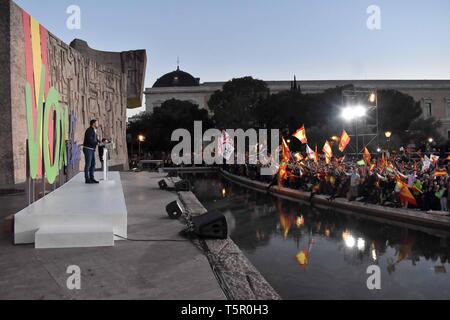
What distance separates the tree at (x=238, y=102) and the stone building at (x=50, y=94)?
1611 centimetres

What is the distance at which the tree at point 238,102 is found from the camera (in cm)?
5553

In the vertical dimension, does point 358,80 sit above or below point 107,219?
above

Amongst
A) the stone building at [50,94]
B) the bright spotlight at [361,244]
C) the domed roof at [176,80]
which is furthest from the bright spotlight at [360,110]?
the domed roof at [176,80]

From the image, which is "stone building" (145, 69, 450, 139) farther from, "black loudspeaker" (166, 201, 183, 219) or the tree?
"black loudspeaker" (166, 201, 183, 219)

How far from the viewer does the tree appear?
55.5 meters

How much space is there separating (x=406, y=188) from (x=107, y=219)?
10.4m

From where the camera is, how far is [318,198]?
1809 centimetres

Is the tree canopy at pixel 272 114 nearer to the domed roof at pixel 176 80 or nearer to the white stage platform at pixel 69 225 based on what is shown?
the domed roof at pixel 176 80

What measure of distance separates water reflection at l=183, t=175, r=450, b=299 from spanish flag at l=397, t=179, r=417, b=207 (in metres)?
1.25

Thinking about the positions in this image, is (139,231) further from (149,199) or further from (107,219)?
Answer: (149,199)

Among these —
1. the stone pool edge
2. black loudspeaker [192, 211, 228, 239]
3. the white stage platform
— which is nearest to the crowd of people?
black loudspeaker [192, 211, 228, 239]
